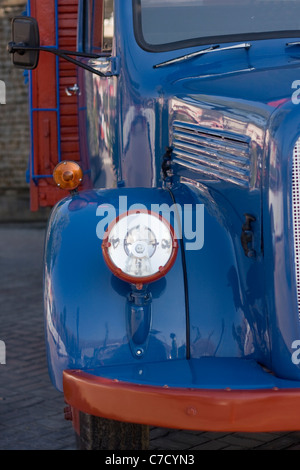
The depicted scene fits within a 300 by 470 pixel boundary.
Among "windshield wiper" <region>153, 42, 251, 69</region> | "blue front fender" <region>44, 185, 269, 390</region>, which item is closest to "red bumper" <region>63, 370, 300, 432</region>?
"blue front fender" <region>44, 185, 269, 390</region>

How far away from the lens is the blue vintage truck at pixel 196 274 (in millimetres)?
2584

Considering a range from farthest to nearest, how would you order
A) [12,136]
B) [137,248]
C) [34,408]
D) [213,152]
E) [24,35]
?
[12,136]
[34,408]
[24,35]
[213,152]
[137,248]

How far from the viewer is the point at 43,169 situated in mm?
6207

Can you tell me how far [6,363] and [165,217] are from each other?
2.88 m

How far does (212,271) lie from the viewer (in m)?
2.91

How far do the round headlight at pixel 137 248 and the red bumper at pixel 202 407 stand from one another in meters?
0.39

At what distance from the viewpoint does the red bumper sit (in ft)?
8.27

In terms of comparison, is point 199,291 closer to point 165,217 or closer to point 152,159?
point 165,217

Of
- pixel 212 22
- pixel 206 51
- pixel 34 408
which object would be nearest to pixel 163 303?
pixel 206 51

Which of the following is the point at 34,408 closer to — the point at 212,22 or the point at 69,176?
the point at 69,176

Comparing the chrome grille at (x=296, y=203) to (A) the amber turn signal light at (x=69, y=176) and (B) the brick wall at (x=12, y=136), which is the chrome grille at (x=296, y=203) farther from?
(B) the brick wall at (x=12, y=136)

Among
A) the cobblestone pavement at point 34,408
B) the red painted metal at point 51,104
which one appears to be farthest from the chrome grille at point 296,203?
the red painted metal at point 51,104

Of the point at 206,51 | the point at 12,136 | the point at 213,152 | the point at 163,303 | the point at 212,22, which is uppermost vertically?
the point at 212,22

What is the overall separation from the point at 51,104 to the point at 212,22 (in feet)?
8.28
